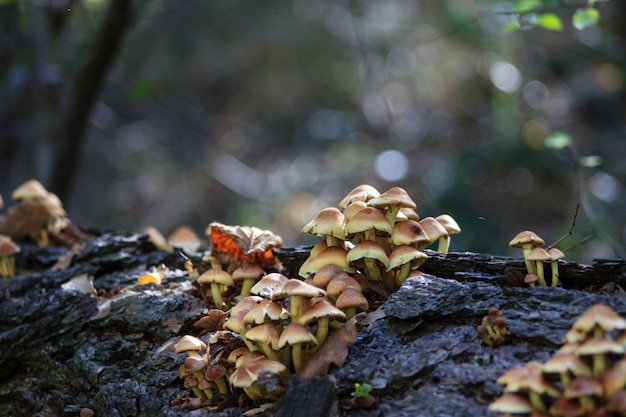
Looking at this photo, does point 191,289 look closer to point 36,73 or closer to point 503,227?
point 36,73

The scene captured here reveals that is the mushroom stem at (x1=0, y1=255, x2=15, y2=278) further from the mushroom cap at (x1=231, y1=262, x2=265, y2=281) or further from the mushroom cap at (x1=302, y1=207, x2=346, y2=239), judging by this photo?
the mushroom cap at (x1=302, y1=207, x2=346, y2=239)

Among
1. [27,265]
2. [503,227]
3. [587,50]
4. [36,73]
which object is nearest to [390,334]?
[27,265]

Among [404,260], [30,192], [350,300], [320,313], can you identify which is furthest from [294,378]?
[30,192]

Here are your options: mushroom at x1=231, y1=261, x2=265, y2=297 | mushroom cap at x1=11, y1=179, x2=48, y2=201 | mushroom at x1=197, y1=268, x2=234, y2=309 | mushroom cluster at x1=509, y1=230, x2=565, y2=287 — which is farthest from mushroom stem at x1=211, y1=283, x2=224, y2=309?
mushroom cap at x1=11, y1=179, x2=48, y2=201

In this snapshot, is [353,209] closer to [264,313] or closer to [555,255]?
[264,313]

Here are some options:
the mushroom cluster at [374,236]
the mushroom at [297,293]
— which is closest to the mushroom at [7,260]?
the mushroom cluster at [374,236]
